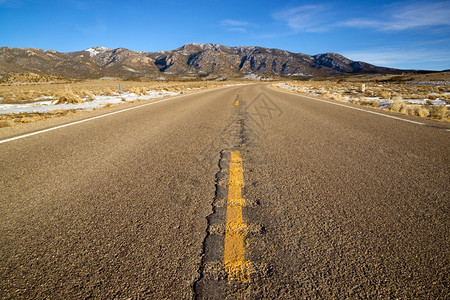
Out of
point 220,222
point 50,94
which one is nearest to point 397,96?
point 220,222

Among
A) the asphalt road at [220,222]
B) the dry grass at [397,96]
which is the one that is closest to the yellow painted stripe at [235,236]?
the asphalt road at [220,222]

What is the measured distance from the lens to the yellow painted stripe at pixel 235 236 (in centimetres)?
143

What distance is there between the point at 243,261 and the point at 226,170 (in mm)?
1607

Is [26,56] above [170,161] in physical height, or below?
above

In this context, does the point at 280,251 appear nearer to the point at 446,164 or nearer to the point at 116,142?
the point at 446,164

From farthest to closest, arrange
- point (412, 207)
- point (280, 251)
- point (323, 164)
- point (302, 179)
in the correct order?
point (323, 164)
point (302, 179)
point (412, 207)
point (280, 251)

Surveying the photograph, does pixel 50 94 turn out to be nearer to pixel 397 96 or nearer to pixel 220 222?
pixel 220 222

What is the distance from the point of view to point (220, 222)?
1.93 metres

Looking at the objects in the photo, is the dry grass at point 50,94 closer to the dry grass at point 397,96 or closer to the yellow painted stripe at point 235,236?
the yellow painted stripe at point 235,236

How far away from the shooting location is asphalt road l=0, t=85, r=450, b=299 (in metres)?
1.38

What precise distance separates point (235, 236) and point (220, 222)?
0.22 m

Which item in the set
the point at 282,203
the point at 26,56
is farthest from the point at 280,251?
the point at 26,56

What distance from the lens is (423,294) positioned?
1.30 metres

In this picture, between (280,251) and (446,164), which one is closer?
(280,251)
